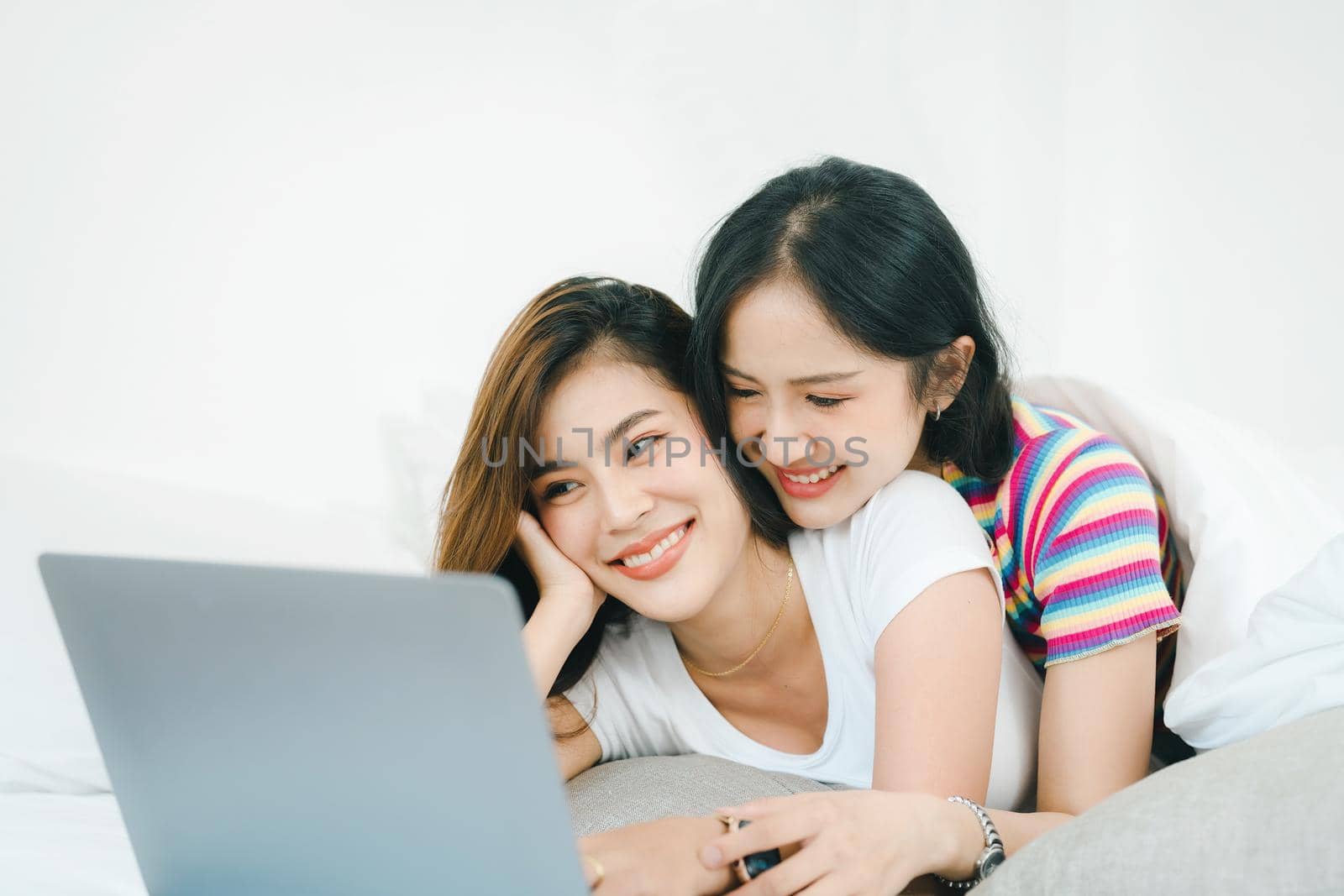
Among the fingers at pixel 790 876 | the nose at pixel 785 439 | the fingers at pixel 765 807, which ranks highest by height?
the nose at pixel 785 439

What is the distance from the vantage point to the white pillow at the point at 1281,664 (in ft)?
3.65

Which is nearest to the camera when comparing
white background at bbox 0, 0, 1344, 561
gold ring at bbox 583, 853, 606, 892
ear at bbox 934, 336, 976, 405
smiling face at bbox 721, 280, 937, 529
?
gold ring at bbox 583, 853, 606, 892

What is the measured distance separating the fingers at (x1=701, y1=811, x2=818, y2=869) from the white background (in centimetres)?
142

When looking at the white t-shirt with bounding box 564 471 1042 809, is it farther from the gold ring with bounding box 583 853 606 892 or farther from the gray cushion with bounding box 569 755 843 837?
the gold ring with bounding box 583 853 606 892

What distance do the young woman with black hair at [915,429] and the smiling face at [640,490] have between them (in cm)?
6

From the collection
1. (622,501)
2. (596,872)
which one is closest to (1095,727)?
(622,501)

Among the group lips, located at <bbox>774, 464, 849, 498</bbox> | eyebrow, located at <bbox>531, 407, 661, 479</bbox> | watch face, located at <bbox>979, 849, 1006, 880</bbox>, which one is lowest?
watch face, located at <bbox>979, 849, 1006, 880</bbox>

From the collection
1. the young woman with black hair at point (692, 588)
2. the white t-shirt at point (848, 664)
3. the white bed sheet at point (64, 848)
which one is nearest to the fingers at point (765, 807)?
the young woman with black hair at point (692, 588)

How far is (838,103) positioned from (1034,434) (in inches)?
50.6

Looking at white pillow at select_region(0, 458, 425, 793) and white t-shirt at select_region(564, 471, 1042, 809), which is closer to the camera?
white t-shirt at select_region(564, 471, 1042, 809)

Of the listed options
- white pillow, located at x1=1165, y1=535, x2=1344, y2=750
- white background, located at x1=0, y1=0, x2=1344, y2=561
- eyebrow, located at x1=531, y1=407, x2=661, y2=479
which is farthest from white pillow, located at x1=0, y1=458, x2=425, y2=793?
white pillow, located at x1=1165, y1=535, x2=1344, y2=750

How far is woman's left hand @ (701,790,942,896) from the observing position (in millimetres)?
862

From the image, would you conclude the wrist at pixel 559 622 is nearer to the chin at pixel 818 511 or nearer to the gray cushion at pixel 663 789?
the gray cushion at pixel 663 789

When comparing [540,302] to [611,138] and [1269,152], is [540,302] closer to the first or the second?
[611,138]
